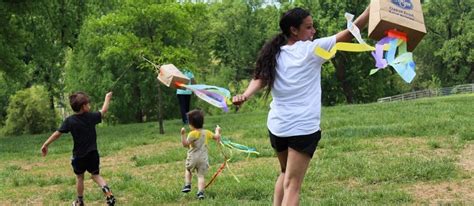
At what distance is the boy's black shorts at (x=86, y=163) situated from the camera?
22.2 feet

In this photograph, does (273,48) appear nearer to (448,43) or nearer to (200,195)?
(200,195)

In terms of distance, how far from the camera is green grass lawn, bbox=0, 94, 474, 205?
6.41 m

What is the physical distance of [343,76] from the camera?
42969 mm

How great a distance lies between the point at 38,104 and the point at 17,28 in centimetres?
1071

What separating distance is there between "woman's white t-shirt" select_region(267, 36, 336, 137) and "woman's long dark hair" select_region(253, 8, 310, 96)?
7cm

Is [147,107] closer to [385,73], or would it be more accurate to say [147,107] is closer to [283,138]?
[385,73]

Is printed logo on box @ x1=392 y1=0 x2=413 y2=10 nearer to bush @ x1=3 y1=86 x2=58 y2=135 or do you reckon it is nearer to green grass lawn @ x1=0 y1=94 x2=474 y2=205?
green grass lawn @ x1=0 y1=94 x2=474 y2=205

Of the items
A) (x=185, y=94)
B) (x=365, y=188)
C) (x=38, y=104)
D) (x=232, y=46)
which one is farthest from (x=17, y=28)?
(x=232, y=46)

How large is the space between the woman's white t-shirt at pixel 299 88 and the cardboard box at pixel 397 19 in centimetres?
37

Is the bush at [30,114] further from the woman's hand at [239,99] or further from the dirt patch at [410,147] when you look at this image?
the woman's hand at [239,99]

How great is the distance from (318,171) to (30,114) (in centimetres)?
2327

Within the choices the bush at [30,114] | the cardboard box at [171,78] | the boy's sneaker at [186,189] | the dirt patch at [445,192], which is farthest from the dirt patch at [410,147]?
the bush at [30,114]

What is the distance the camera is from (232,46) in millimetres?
48719

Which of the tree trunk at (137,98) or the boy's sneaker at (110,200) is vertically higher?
the boy's sneaker at (110,200)
